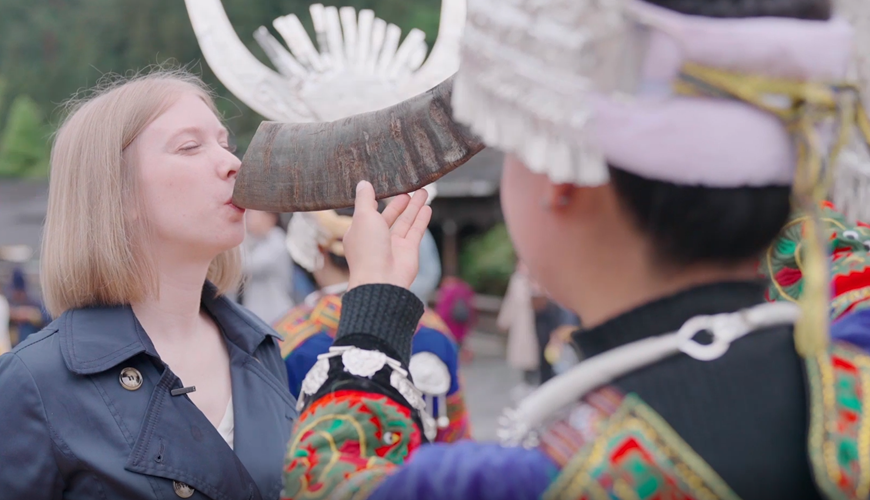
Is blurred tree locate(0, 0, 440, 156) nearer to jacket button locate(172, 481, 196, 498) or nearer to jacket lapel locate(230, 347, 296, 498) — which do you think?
jacket lapel locate(230, 347, 296, 498)

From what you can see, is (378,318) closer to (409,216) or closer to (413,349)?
(409,216)

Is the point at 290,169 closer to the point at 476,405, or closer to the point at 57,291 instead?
the point at 57,291

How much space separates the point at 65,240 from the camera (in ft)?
7.48

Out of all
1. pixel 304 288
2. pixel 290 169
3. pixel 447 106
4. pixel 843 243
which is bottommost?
pixel 304 288

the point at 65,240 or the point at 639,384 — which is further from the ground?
the point at 639,384

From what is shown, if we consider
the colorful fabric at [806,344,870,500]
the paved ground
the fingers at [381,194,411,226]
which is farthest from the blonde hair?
the paved ground

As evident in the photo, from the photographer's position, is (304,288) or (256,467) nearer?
(256,467)

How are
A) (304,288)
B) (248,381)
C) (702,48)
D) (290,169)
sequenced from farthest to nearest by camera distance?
(304,288) → (248,381) → (290,169) → (702,48)

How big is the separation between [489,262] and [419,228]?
15.2 m

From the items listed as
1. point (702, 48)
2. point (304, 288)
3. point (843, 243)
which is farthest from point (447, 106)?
point (304, 288)

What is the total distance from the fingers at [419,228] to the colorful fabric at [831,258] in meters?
0.74

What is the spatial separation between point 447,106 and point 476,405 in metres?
9.50

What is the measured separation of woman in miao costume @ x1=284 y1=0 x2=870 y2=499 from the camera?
1159mm

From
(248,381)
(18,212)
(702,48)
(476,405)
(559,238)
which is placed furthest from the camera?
(18,212)
